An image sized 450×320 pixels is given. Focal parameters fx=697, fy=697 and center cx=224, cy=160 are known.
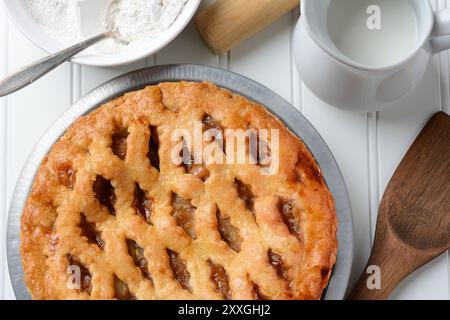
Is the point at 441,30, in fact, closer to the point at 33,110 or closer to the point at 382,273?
the point at 382,273

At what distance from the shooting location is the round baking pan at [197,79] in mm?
1239

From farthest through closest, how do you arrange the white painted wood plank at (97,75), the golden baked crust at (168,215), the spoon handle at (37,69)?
1. the white painted wood plank at (97,75)
2. the spoon handle at (37,69)
3. the golden baked crust at (168,215)

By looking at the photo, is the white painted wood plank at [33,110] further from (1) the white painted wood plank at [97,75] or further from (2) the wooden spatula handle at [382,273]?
(2) the wooden spatula handle at [382,273]

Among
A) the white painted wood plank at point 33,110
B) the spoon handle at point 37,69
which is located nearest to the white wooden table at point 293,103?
the white painted wood plank at point 33,110

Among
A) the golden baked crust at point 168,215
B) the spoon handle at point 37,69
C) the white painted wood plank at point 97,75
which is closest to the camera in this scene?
the golden baked crust at point 168,215

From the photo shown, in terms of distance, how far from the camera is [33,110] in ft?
4.41

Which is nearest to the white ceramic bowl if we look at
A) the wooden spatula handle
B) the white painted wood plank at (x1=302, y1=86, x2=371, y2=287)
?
the white painted wood plank at (x1=302, y1=86, x2=371, y2=287)

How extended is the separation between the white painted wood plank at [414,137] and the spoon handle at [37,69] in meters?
0.58

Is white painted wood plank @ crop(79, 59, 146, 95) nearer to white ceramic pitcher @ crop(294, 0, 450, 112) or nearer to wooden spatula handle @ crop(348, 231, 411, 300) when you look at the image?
white ceramic pitcher @ crop(294, 0, 450, 112)

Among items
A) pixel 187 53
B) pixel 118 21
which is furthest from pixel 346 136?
pixel 118 21

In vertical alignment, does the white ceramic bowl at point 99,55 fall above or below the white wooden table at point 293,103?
above

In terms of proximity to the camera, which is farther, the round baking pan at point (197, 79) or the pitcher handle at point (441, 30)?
the round baking pan at point (197, 79)
